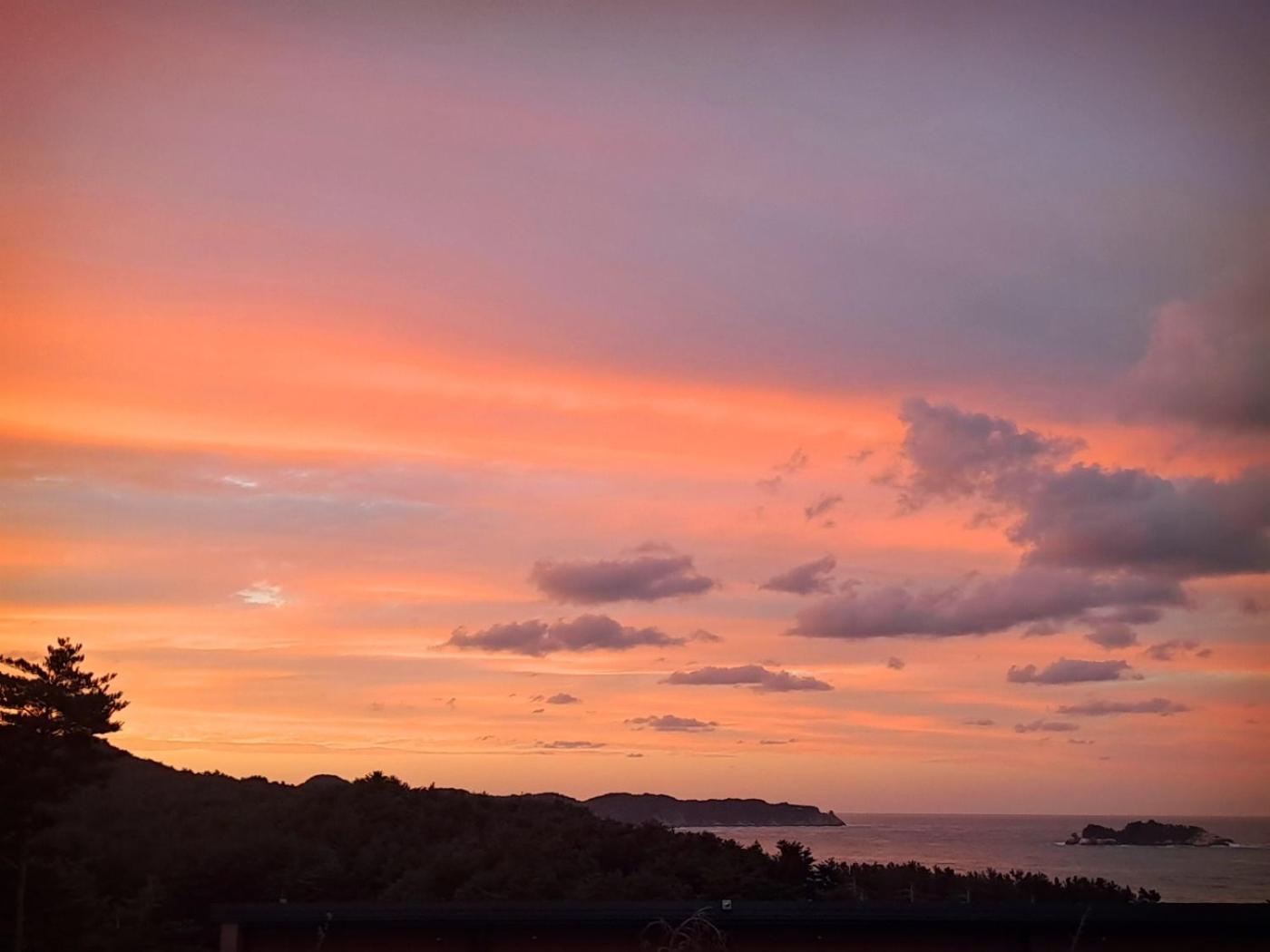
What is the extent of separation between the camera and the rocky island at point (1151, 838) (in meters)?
182

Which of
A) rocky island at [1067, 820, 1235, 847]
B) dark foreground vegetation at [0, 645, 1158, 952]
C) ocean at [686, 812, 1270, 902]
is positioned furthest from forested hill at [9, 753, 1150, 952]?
rocky island at [1067, 820, 1235, 847]

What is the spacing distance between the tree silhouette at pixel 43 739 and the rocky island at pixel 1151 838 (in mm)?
169205

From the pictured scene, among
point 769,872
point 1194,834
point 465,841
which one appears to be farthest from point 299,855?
point 1194,834

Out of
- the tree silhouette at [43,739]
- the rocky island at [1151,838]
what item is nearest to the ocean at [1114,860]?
the rocky island at [1151,838]

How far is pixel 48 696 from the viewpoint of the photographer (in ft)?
111

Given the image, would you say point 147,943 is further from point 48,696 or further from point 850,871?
point 850,871

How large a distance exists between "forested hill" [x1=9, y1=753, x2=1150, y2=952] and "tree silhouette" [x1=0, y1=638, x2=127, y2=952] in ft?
3.06

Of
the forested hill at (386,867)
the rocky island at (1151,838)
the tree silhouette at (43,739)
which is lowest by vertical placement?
the rocky island at (1151,838)

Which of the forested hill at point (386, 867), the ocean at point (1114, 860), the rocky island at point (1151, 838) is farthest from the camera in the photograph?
the rocky island at point (1151, 838)

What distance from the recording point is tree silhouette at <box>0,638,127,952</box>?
32.2m

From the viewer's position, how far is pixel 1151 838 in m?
187

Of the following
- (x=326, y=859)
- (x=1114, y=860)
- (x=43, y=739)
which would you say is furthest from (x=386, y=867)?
(x=1114, y=860)

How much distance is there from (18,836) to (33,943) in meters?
2.76

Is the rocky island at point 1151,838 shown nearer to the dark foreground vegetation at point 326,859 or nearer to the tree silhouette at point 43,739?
the dark foreground vegetation at point 326,859
